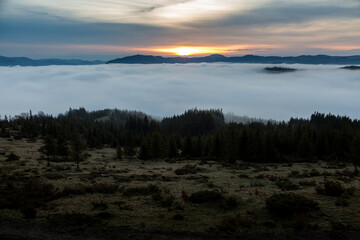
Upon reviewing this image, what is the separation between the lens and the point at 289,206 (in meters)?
16.6

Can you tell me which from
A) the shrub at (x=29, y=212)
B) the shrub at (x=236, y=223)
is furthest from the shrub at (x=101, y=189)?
the shrub at (x=236, y=223)

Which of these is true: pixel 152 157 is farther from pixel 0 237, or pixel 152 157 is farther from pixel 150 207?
pixel 0 237

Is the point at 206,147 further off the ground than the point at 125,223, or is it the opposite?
the point at 125,223

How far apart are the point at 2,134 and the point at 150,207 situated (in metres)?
94.3

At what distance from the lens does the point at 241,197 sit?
20.9 meters

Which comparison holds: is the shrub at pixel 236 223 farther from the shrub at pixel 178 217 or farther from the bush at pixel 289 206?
the shrub at pixel 178 217

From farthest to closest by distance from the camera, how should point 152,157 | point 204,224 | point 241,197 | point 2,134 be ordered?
point 2,134 → point 152,157 → point 241,197 → point 204,224

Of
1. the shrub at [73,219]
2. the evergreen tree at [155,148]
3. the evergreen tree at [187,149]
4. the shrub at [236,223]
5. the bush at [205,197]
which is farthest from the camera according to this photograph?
the evergreen tree at [187,149]

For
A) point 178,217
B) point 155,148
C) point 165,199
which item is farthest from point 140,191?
point 155,148

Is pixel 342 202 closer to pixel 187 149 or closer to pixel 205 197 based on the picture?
pixel 205 197

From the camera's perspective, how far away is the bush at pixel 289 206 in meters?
16.5

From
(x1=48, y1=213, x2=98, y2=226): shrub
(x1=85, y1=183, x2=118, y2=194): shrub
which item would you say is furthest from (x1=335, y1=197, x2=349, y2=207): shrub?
(x1=85, y1=183, x2=118, y2=194): shrub

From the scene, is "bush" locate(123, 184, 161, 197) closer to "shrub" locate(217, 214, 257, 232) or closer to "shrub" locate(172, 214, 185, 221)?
"shrub" locate(172, 214, 185, 221)

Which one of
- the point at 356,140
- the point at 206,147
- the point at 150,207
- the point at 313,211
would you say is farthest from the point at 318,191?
the point at 206,147
